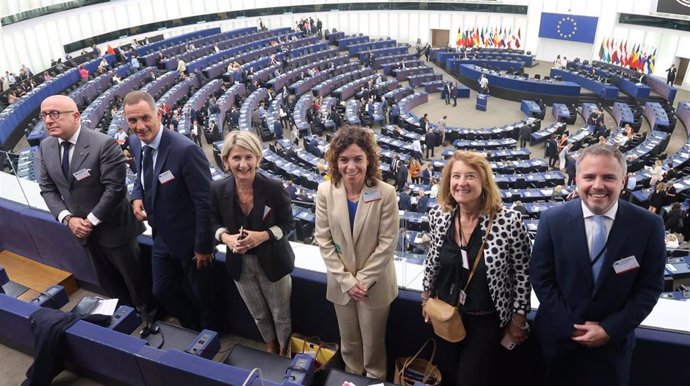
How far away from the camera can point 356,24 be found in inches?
1362

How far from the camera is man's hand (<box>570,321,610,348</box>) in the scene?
2460mm

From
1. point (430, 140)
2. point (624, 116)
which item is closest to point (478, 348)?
point (430, 140)

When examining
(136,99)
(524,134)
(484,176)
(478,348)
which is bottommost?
(524,134)

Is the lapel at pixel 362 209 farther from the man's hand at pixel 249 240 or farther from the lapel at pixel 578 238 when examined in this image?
the lapel at pixel 578 238

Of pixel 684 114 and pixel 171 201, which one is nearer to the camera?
pixel 171 201

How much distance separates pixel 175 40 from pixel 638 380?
93.6 feet

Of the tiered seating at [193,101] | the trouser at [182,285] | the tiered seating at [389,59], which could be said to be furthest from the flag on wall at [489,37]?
the trouser at [182,285]

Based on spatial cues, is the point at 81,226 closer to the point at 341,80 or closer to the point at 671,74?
the point at 341,80

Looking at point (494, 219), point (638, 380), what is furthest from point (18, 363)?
point (638, 380)

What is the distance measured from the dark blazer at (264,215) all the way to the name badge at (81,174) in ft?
3.54

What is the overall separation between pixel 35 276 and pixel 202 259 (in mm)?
2200

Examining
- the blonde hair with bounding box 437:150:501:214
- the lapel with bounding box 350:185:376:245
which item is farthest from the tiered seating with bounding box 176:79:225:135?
the blonde hair with bounding box 437:150:501:214

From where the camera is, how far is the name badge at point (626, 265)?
7.75 feet

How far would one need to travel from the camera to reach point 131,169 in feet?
39.4
